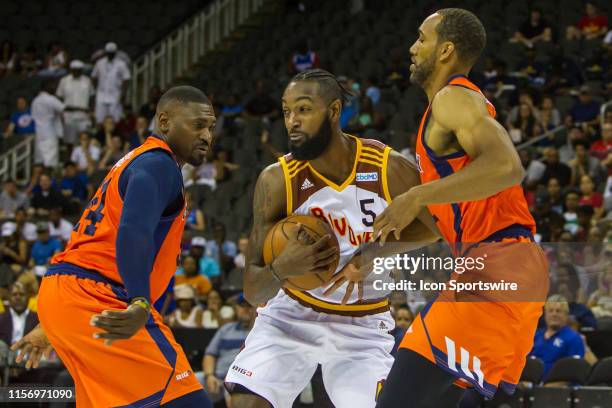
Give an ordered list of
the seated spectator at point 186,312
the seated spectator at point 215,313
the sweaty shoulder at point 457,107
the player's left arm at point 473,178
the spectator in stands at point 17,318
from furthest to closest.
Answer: the seated spectator at point 186,312
the seated spectator at point 215,313
the spectator in stands at point 17,318
the sweaty shoulder at point 457,107
the player's left arm at point 473,178

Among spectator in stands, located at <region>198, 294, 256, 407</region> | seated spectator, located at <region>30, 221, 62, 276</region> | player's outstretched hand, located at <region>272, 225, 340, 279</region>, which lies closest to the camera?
player's outstretched hand, located at <region>272, 225, 340, 279</region>

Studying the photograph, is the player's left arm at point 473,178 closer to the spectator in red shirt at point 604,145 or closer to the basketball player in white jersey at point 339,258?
the basketball player in white jersey at point 339,258

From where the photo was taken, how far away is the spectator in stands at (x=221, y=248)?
12.6 metres

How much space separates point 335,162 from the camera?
5121mm

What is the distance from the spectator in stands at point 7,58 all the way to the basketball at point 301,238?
16373mm

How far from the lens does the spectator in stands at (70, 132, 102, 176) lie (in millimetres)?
16234

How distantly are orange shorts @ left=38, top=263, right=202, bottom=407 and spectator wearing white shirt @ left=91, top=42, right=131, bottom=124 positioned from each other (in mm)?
13819

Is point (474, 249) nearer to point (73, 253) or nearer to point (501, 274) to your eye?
point (501, 274)

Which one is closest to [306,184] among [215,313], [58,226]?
[215,313]

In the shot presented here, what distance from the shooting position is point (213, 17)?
21375mm

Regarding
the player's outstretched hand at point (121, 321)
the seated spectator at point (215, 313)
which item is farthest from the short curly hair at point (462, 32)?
the seated spectator at point (215, 313)

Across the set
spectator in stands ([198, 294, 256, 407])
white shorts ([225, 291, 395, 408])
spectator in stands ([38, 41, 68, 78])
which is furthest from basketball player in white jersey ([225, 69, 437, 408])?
→ spectator in stands ([38, 41, 68, 78])

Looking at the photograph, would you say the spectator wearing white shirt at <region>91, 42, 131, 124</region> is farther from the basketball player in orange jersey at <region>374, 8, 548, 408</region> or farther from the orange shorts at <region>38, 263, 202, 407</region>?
the basketball player in orange jersey at <region>374, 8, 548, 408</region>

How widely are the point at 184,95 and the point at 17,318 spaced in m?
6.59
